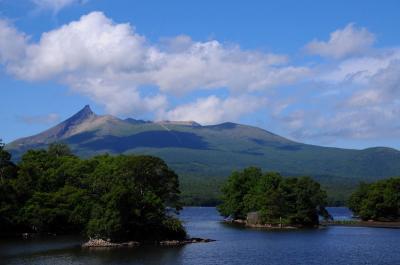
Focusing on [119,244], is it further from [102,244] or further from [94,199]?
[94,199]

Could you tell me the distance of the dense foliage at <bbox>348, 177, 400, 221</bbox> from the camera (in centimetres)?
14300

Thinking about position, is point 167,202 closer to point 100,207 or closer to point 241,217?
point 100,207

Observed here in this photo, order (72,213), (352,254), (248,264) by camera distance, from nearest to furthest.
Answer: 1. (248,264)
2. (352,254)
3. (72,213)

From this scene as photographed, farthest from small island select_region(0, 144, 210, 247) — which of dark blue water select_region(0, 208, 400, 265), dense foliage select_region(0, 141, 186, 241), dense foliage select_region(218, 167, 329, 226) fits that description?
dense foliage select_region(218, 167, 329, 226)

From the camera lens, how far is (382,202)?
476 feet

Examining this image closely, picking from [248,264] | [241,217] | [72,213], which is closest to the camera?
[248,264]

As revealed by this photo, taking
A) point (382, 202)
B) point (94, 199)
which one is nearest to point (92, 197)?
point (94, 199)

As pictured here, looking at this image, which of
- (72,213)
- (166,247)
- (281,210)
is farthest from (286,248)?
(281,210)

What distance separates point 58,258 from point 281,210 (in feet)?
221

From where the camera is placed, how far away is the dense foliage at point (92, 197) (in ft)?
275

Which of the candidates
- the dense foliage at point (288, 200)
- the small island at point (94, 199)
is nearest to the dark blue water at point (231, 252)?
the small island at point (94, 199)

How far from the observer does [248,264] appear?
65.6m

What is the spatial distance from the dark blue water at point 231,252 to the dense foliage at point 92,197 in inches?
219

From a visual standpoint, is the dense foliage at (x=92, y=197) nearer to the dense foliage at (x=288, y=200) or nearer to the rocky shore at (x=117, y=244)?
the rocky shore at (x=117, y=244)
